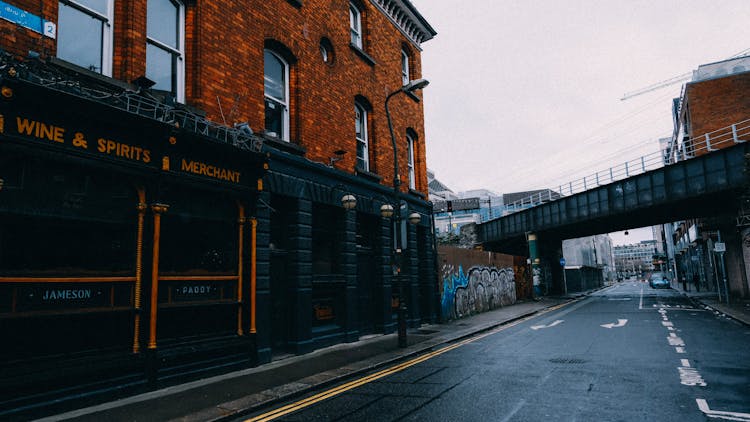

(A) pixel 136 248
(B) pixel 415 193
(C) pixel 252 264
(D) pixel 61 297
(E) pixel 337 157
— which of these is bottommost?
(D) pixel 61 297

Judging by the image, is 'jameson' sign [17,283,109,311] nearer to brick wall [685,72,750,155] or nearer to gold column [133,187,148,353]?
gold column [133,187,148,353]

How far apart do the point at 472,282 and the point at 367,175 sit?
1030cm

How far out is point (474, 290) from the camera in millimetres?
23109

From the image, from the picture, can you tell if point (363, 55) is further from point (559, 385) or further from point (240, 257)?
point (559, 385)

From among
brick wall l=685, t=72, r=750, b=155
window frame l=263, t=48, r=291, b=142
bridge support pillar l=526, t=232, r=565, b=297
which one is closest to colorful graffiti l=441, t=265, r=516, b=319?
window frame l=263, t=48, r=291, b=142

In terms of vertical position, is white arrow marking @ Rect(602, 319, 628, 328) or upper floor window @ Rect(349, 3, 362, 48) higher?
upper floor window @ Rect(349, 3, 362, 48)

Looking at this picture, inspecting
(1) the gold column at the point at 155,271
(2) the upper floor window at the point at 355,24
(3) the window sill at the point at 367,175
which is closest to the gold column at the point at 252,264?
(1) the gold column at the point at 155,271

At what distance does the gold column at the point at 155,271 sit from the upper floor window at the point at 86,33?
2.63 m

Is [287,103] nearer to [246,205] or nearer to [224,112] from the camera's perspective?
[224,112]

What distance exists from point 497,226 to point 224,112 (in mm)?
36728

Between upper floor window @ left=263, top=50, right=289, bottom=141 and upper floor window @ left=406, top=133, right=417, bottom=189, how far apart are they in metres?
7.62

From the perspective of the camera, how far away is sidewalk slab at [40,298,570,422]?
6512 mm

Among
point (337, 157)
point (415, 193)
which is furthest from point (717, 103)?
point (337, 157)

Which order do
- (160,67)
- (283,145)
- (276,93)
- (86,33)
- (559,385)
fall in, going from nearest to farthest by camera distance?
(559,385), (86,33), (160,67), (283,145), (276,93)
